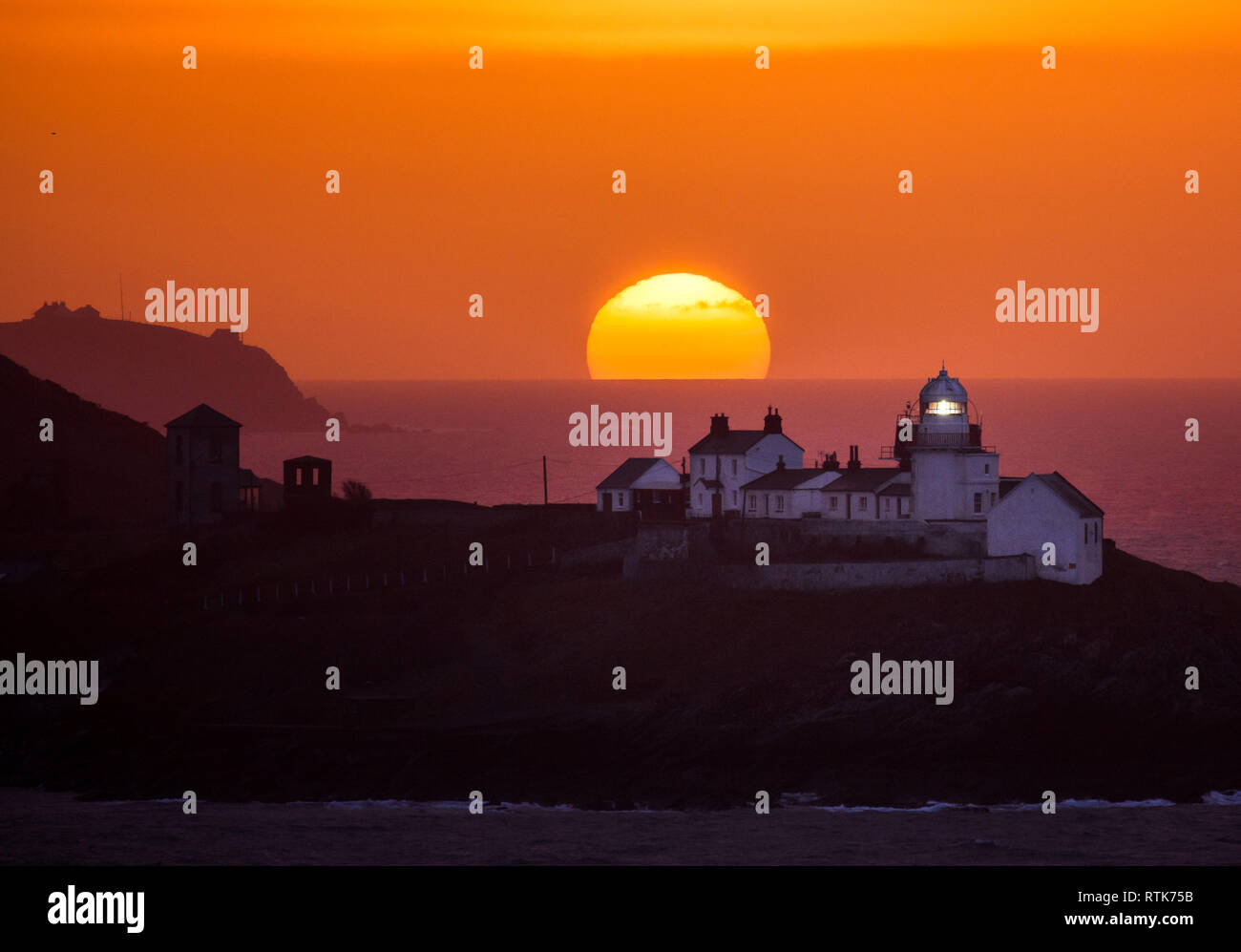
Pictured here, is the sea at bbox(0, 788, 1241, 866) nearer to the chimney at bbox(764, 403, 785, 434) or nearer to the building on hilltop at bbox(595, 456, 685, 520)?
the building on hilltop at bbox(595, 456, 685, 520)

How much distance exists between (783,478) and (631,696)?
17003 millimetres

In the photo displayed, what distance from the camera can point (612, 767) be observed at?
6444cm

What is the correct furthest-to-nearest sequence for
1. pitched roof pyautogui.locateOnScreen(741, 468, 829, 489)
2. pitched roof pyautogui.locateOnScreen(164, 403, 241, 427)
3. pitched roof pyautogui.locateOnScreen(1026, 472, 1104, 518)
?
1. pitched roof pyautogui.locateOnScreen(164, 403, 241, 427)
2. pitched roof pyautogui.locateOnScreen(741, 468, 829, 489)
3. pitched roof pyautogui.locateOnScreen(1026, 472, 1104, 518)

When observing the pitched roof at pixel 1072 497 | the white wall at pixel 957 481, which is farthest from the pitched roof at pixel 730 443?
the pitched roof at pixel 1072 497

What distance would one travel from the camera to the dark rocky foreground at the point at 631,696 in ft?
211

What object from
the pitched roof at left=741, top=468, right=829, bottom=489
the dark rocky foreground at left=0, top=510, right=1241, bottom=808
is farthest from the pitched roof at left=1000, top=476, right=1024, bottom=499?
the pitched roof at left=741, top=468, right=829, bottom=489

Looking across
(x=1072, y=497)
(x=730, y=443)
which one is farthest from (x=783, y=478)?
(x=1072, y=497)

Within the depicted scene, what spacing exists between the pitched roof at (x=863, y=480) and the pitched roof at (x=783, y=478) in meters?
1.18

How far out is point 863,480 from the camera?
8150 centimetres

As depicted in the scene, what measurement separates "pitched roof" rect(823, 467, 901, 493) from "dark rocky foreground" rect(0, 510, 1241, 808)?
812 centimetres

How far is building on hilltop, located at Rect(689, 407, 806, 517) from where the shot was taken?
85.6m

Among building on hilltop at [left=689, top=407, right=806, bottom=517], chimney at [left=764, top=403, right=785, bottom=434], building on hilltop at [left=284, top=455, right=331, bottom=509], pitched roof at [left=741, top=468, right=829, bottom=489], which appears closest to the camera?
pitched roof at [left=741, top=468, right=829, bottom=489]
